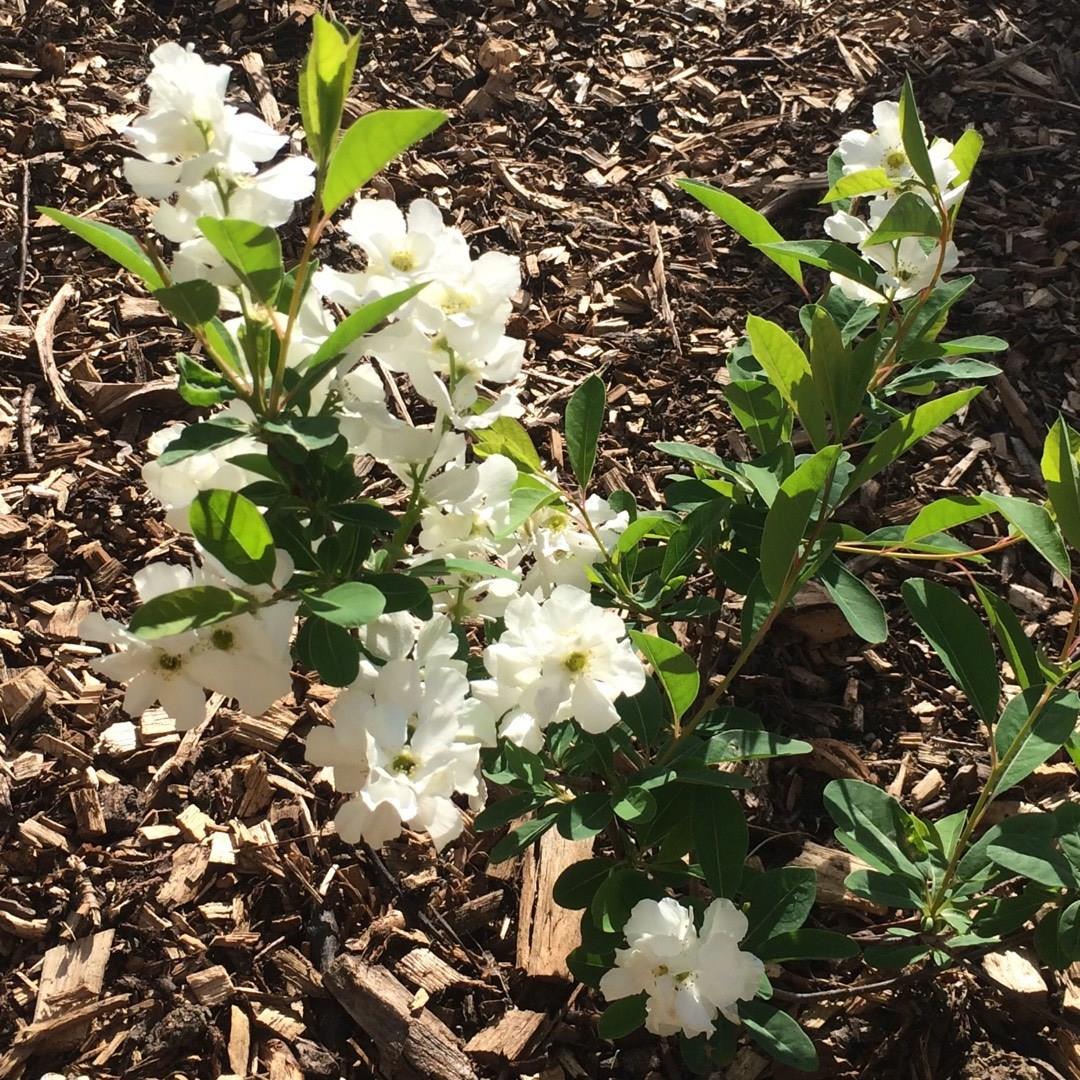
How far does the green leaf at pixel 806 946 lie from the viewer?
4.72ft

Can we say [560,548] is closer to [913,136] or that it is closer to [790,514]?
[790,514]

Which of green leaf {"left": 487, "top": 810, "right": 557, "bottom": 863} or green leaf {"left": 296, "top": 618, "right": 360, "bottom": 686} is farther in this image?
green leaf {"left": 487, "top": 810, "right": 557, "bottom": 863}

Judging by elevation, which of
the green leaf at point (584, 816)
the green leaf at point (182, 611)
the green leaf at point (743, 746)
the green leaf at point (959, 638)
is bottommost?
the green leaf at point (584, 816)

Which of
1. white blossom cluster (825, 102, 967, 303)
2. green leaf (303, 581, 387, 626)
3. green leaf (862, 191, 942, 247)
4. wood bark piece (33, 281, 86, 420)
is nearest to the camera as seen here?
green leaf (303, 581, 387, 626)

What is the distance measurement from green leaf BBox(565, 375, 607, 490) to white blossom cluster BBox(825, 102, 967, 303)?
1.32 feet

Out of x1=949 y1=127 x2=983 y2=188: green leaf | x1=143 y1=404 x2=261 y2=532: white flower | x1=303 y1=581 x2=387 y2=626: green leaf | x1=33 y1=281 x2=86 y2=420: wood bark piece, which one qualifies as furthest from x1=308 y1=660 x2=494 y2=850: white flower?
x1=33 y1=281 x2=86 y2=420: wood bark piece

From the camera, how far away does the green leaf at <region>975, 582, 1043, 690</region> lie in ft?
4.66

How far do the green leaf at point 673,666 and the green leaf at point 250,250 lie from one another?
0.58 meters

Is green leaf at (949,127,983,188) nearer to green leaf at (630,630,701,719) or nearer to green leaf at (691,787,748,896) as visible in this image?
green leaf at (630,630,701,719)

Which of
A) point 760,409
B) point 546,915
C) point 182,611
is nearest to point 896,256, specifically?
point 760,409

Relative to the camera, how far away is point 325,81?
3.19ft

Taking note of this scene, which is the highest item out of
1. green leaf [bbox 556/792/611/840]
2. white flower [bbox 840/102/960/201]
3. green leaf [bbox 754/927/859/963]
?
white flower [bbox 840/102/960/201]

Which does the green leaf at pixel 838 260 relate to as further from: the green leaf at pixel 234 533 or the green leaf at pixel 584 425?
the green leaf at pixel 234 533

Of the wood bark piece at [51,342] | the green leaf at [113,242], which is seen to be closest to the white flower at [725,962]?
the green leaf at [113,242]
